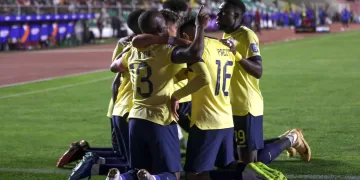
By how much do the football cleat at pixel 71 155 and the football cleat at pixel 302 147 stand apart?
229 cm

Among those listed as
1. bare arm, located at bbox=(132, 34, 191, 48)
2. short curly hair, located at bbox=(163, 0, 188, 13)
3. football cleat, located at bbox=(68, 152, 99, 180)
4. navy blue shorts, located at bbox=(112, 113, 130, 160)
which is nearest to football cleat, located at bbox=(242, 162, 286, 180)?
navy blue shorts, located at bbox=(112, 113, 130, 160)

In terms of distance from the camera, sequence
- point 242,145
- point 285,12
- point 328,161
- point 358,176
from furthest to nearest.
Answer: point 285,12
point 328,161
point 358,176
point 242,145

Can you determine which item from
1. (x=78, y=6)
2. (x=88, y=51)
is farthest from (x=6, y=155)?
(x=78, y=6)

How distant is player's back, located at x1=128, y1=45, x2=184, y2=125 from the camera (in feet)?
21.5

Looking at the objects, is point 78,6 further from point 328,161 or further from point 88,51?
point 328,161

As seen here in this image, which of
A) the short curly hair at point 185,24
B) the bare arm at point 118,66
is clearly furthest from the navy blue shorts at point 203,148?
the bare arm at point 118,66

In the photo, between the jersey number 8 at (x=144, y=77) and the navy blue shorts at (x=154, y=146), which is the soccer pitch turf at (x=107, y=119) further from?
the jersey number 8 at (x=144, y=77)

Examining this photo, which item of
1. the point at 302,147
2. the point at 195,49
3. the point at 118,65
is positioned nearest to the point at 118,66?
the point at 118,65

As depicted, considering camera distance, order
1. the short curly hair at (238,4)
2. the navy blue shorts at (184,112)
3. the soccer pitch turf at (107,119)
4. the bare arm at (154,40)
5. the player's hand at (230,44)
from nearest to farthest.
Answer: the bare arm at (154,40) → the player's hand at (230,44) → the short curly hair at (238,4) → the navy blue shorts at (184,112) → the soccer pitch turf at (107,119)

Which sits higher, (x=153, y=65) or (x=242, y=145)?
(x=153, y=65)

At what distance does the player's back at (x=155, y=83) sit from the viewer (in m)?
6.55

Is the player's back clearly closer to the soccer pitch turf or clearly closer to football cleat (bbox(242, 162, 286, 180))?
football cleat (bbox(242, 162, 286, 180))

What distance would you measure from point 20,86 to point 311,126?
9.16m

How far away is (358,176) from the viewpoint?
846cm
